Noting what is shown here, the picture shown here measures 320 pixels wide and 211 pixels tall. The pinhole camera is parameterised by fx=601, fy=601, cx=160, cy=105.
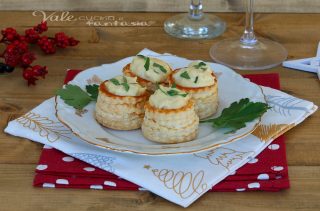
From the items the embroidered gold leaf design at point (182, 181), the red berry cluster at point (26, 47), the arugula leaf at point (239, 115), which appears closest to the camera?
the embroidered gold leaf design at point (182, 181)

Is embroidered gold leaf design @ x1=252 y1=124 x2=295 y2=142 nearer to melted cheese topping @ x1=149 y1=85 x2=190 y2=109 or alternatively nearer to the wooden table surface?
the wooden table surface

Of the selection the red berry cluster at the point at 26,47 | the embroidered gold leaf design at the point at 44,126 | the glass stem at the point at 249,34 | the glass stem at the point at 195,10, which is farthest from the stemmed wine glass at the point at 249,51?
the embroidered gold leaf design at the point at 44,126

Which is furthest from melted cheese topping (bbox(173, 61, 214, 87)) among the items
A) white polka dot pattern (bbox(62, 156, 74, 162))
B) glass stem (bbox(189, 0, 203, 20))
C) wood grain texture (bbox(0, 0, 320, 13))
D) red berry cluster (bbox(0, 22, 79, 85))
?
wood grain texture (bbox(0, 0, 320, 13))

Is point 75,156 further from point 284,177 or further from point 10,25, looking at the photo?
point 10,25

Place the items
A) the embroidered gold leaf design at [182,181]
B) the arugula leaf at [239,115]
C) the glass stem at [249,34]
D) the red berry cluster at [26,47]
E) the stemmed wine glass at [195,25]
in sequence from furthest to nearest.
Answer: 1. the stemmed wine glass at [195,25]
2. the glass stem at [249,34]
3. the red berry cluster at [26,47]
4. the arugula leaf at [239,115]
5. the embroidered gold leaf design at [182,181]

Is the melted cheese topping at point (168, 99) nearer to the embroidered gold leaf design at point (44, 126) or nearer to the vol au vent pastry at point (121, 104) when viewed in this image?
the vol au vent pastry at point (121, 104)

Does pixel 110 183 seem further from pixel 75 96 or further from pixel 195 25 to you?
pixel 195 25
